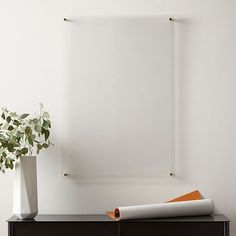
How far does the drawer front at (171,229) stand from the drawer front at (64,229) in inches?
2.8

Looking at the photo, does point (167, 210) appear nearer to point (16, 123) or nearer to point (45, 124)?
point (45, 124)

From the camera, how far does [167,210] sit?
8.99 ft

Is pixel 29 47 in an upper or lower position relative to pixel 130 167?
upper

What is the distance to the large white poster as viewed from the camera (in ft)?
9.88

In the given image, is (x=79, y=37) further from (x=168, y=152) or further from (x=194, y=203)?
(x=194, y=203)

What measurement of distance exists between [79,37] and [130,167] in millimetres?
765

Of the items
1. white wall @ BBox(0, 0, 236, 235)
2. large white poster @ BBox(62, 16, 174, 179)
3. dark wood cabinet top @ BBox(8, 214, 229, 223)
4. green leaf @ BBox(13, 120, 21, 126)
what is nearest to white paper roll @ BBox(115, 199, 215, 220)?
dark wood cabinet top @ BBox(8, 214, 229, 223)

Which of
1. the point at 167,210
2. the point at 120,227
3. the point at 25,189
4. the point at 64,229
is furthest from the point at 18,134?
the point at 167,210

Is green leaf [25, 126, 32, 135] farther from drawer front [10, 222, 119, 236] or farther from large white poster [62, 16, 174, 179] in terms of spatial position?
drawer front [10, 222, 119, 236]

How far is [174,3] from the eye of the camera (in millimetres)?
3053

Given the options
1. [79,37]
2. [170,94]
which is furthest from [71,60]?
[170,94]

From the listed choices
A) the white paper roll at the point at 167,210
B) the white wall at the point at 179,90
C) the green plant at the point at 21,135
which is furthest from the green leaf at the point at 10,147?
the white paper roll at the point at 167,210

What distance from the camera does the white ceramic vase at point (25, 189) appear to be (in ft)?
→ 9.04

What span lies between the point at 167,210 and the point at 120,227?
0.82ft
